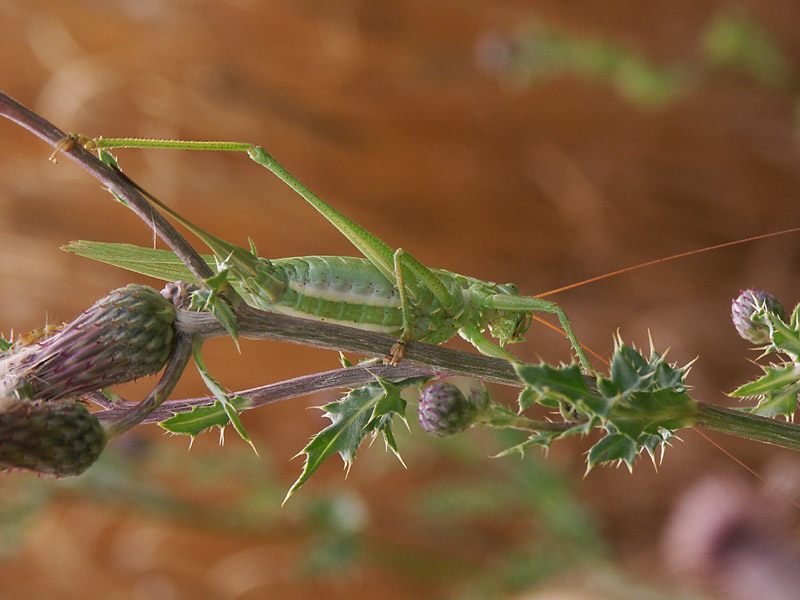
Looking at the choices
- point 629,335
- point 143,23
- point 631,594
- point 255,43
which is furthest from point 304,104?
point 631,594

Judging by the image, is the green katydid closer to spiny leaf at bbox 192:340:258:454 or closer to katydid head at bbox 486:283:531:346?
katydid head at bbox 486:283:531:346

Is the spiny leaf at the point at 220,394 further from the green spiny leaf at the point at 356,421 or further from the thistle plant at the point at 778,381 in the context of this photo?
the thistle plant at the point at 778,381

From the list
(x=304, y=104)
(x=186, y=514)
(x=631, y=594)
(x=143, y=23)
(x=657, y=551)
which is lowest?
(x=657, y=551)

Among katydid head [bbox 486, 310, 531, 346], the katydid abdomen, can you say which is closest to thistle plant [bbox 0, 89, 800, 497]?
the katydid abdomen

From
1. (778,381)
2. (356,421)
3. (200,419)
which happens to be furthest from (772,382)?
(200,419)

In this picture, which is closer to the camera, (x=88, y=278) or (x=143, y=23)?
(x=143, y=23)

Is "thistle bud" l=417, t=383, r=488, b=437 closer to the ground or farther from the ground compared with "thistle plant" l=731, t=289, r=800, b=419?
farther from the ground

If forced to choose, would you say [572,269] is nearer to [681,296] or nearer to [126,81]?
[681,296]
